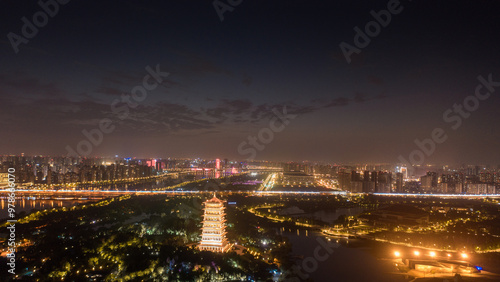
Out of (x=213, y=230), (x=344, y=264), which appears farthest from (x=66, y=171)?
(x=344, y=264)

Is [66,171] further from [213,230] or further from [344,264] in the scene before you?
[344,264]

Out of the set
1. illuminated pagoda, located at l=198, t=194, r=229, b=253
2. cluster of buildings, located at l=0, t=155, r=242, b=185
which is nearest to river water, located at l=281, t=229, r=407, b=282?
illuminated pagoda, located at l=198, t=194, r=229, b=253

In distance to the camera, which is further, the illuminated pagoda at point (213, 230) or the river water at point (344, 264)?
the illuminated pagoda at point (213, 230)

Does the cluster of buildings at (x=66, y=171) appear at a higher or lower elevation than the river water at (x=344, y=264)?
higher

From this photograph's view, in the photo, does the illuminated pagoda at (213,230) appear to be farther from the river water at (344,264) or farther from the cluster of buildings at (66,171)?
the cluster of buildings at (66,171)

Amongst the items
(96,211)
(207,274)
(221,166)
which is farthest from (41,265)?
(221,166)

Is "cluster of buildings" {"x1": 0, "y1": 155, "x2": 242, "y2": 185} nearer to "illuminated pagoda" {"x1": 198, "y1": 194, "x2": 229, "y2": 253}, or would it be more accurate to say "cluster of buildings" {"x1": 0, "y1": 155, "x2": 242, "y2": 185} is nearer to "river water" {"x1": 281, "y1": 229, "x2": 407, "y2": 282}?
"illuminated pagoda" {"x1": 198, "y1": 194, "x2": 229, "y2": 253}

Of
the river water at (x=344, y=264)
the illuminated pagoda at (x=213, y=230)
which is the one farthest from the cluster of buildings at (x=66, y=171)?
the river water at (x=344, y=264)

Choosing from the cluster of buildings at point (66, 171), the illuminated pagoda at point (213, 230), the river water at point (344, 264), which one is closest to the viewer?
the river water at point (344, 264)
